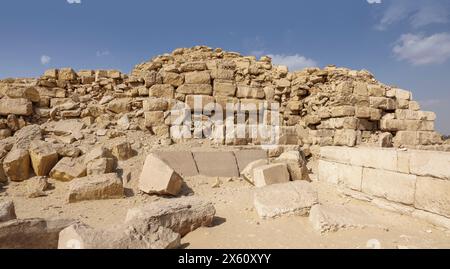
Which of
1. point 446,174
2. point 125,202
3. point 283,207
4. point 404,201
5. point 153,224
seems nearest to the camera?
point 153,224

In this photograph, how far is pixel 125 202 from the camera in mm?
5621

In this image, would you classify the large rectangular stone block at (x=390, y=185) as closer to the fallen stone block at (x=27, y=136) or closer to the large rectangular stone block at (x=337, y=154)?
the large rectangular stone block at (x=337, y=154)

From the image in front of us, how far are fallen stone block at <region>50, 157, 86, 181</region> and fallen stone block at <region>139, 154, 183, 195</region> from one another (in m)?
1.68

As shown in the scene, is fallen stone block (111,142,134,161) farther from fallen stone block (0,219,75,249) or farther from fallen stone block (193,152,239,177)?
fallen stone block (0,219,75,249)

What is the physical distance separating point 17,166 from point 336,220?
690cm

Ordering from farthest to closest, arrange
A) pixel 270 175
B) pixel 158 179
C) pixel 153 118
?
pixel 153 118, pixel 270 175, pixel 158 179

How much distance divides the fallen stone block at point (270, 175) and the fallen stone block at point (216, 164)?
1.01 meters

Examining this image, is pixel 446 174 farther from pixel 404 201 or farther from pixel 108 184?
pixel 108 184

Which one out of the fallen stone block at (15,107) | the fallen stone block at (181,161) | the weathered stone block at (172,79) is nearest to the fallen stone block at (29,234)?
the fallen stone block at (181,161)

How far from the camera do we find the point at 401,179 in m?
4.67

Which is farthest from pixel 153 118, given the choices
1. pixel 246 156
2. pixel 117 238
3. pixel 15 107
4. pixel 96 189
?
pixel 117 238

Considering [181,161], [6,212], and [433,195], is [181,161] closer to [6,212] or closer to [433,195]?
[6,212]
